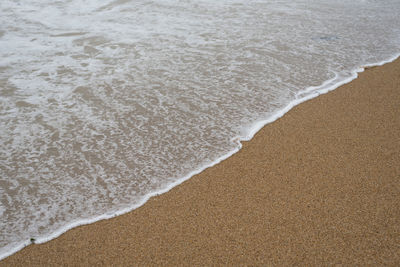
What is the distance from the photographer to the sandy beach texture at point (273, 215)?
2.15m

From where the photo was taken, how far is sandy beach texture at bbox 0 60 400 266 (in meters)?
2.15

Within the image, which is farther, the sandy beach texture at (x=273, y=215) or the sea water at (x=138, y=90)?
the sea water at (x=138, y=90)

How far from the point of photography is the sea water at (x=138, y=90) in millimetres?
2734

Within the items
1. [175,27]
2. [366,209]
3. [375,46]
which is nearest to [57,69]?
[175,27]

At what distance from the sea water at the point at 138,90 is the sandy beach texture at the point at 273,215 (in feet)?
0.59

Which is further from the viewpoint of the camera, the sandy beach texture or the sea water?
the sea water

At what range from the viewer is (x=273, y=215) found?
7.97 ft

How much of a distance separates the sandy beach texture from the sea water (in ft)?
0.59

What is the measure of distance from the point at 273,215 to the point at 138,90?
96.6 inches

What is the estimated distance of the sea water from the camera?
8.97 feet

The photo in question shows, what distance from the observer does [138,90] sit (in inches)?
168

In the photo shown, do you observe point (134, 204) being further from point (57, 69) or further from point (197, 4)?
point (197, 4)

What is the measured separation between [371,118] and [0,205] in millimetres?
3385

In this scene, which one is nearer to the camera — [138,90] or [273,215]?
[273,215]
